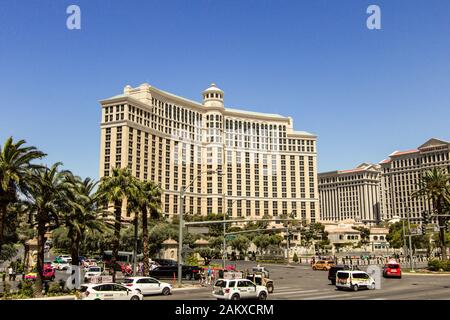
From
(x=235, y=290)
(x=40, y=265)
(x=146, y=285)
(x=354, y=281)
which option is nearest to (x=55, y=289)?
(x=40, y=265)

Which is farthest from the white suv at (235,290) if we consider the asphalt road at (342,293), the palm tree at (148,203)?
the palm tree at (148,203)

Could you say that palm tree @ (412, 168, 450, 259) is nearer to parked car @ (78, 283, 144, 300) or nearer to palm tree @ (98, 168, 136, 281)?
palm tree @ (98, 168, 136, 281)

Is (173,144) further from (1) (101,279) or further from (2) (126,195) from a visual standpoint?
(1) (101,279)

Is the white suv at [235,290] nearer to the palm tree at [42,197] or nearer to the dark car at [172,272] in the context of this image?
the palm tree at [42,197]

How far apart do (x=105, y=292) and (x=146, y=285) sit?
6.96m

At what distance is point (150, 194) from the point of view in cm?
5072

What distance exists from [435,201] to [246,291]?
52.5m

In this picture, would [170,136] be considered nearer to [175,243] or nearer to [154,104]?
[154,104]

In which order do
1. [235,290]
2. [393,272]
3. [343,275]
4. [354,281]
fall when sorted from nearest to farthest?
[235,290] → [354,281] → [343,275] → [393,272]

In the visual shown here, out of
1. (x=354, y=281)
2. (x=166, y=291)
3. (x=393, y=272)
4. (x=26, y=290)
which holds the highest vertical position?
(x=354, y=281)

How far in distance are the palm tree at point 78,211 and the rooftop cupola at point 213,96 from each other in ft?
Result: 507

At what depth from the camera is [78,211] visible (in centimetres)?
3966

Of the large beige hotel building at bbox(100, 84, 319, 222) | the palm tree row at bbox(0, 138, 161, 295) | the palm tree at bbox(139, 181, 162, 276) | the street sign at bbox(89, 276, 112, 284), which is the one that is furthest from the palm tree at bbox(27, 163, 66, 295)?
the large beige hotel building at bbox(100, 84, 319, 222)
